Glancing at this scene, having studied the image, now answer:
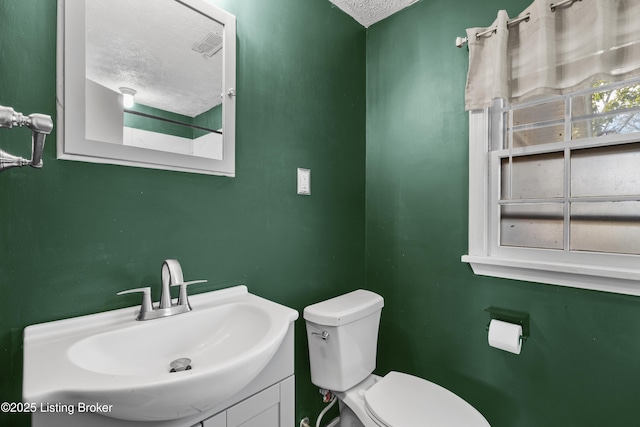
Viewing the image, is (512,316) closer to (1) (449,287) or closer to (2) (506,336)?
(2) (506,336)

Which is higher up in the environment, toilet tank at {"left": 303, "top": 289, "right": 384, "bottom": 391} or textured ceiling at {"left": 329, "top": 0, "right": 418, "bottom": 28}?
textured ceiling at {"left": 329, "top": 0, "right": 418, "bottom": 28}

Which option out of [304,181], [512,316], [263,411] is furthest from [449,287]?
[263,411]

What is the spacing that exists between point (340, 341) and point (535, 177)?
1151 mm

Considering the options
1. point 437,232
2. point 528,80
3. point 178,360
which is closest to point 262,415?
point 178,360

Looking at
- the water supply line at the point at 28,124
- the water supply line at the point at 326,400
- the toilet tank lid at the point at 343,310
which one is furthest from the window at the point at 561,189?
the water supply line at the point at 28,124

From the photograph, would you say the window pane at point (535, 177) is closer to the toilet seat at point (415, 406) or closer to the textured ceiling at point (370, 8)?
the toilet seat at point (415, 406)

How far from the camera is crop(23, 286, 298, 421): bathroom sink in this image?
545mm

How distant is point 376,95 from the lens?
1755 millimetres

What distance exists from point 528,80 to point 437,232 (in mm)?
761

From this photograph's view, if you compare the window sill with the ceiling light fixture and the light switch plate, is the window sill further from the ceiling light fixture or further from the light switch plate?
the ceiling light fixture

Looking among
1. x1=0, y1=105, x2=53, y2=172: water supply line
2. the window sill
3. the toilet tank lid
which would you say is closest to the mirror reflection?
x1=0, y1=105, x2=53, y2=172: water supply line

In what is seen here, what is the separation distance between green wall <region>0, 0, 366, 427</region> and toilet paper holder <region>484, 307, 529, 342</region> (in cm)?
70

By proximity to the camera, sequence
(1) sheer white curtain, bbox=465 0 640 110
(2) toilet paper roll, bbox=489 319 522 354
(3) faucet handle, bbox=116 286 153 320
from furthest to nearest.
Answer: (2) toilet paper roll, bbox=489 319 522 354
(1) sheer white curtain, bbox=465 0 640 110
(3) faucet handle, bbox=116 286 153 320

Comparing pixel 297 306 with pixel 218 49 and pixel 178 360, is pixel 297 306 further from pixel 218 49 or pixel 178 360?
pixel 218 49
